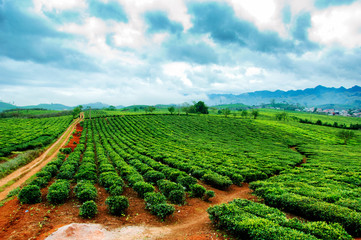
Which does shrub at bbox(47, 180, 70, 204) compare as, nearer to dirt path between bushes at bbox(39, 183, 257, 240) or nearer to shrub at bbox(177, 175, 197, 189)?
dirt path between bushes at bbox(39, 183, 257, 240)

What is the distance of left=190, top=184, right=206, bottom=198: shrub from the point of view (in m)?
16.6

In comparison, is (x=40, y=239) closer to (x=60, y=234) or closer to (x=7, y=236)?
(x=60, y=234)

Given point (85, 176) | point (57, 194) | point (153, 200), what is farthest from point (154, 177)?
point (57, 194)

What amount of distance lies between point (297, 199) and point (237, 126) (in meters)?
84.9

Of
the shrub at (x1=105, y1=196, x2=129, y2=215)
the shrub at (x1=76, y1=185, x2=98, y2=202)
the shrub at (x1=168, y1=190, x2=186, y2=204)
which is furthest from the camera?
the shrub at (x1=168, y1=190, x2=186, y2=204)

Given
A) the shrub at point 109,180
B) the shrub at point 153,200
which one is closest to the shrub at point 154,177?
the shrub at point 109,180

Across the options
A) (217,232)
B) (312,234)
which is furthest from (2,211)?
(312,234)

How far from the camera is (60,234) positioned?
9.48m

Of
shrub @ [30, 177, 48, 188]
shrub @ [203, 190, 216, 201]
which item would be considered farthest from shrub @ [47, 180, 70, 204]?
shrub @ [203, 190, 216, 201]

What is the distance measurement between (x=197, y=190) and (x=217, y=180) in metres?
3.79

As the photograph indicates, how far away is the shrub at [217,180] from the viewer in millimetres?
19056

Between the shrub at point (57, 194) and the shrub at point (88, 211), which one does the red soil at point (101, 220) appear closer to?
the shrub at point (88, 211)

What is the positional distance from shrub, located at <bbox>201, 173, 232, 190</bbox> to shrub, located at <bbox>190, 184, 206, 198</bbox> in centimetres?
338

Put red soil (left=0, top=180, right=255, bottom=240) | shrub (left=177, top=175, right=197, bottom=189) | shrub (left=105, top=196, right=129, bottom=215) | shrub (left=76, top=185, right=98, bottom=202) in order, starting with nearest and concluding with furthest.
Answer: red soil (left=0, top=180, right=255, bottom=240), shrub (left=105, top=196, right=129, bottom=215), shrub (left=76, top=185, right=98, bottom=202), shrub (left=177, top=175, right=197, bottom=189)
